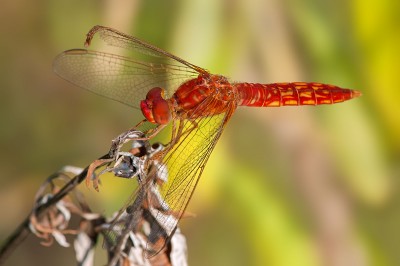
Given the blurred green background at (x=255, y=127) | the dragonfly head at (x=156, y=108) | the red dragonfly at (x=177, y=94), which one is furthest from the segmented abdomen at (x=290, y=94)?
the blurred green background at (x=255, y=127)

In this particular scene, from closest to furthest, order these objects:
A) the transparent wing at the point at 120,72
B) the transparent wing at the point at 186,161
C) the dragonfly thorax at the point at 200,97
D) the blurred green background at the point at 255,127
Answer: the transparent wing at the point at 186,161, the dragonfly thorax at the point at 200,97, the transparent wing at the point at 120,72, the blurred green background at the point at 255,127

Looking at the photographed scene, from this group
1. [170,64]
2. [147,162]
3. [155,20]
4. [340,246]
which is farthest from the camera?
[155,20]

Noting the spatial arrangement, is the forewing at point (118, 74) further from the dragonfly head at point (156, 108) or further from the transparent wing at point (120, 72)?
the dragonfly head at point (156, 108)

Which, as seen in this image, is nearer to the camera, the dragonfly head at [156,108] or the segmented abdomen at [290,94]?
the dragonfly head at [156,108]

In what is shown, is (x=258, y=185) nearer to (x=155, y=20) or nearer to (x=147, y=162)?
(x=155, y=20)

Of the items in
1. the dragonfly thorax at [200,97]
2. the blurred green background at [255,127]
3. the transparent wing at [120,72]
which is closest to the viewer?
the dragonfly thorax at [200,97]

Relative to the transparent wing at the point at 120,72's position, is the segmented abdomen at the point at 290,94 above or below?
above

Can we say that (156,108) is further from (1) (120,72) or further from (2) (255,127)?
(2) (255,127)

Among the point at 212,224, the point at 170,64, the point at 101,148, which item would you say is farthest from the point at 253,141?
the point at 170,64
